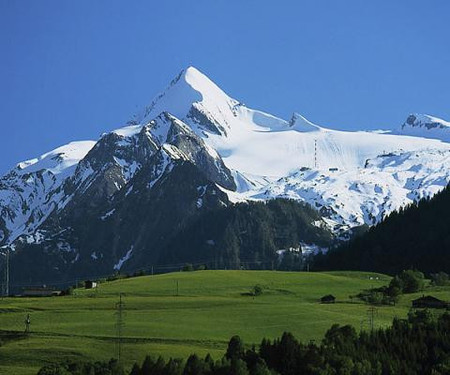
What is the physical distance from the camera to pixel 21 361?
6107 inches

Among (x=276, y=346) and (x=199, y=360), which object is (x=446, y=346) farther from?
(x=199, y=360)

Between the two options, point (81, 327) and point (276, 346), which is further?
point (81, 327)

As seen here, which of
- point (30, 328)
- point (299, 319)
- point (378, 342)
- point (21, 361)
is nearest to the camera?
point (21, 361)

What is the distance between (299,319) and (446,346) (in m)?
34.1

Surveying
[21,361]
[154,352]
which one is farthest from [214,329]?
[21,361]

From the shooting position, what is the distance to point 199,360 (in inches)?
5689

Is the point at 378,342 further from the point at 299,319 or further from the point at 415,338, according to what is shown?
the point at 299,319

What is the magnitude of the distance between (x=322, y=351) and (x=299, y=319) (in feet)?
134

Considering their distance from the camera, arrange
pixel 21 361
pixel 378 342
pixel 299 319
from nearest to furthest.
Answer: pixel 21 361
pixel 378 342
pixel 299 319

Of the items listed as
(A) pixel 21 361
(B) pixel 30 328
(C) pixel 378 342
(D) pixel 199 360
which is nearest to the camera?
(D) pixel 199 360

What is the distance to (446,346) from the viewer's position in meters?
170

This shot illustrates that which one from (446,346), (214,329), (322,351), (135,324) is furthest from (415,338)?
(135,324)

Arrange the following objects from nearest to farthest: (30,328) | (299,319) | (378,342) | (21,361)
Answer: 1. (21,361)
2. (378,342)
3. (30,328)
4. (299,319)

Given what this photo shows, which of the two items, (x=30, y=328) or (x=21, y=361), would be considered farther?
(x=30, y=328)
